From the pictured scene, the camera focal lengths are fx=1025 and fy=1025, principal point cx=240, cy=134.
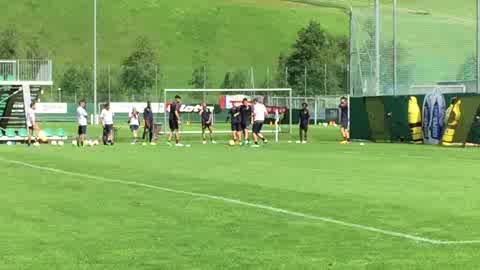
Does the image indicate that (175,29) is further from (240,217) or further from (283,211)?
(240,217)

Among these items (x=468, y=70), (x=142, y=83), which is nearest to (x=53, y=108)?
(x=142, y=83)

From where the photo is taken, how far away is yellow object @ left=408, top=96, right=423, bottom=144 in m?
43.5

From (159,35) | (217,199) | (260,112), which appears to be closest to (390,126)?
(260,112)

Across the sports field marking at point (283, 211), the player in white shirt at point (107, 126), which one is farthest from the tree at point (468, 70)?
the sports field marking at point (283, 211)

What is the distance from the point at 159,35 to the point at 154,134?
14419 cm

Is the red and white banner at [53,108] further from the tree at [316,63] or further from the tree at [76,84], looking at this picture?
the tree at [316,63]

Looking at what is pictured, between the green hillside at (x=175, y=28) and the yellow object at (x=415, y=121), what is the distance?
444ft

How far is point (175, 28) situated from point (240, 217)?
181 metres

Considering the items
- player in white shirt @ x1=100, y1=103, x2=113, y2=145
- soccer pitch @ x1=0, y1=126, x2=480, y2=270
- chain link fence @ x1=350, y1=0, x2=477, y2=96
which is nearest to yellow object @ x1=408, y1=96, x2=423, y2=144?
chain link fence @ x1=350, y1=0, x2=477, y2=96

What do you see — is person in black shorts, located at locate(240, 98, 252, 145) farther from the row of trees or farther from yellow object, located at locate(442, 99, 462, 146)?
the row of trees

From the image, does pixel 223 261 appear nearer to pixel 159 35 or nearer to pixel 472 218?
pixel 472 218

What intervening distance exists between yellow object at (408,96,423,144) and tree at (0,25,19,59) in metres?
82.6

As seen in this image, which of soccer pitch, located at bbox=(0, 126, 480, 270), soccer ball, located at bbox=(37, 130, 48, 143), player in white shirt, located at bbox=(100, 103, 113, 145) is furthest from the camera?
soccer ball, located at bbox=(37, 130, 48, 143)

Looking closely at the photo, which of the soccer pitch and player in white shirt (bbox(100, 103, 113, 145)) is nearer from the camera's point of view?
the soccer pitch
